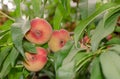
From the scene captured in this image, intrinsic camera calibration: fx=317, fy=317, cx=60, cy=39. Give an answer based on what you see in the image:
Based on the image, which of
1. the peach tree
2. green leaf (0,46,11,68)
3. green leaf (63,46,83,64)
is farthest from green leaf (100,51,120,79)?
green leaf (0,46,11,68)

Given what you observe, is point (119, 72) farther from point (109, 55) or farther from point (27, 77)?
point (27, 77)

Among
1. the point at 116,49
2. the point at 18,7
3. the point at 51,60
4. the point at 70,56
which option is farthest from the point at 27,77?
the point at 116,49

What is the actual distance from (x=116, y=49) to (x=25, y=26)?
0.98ft

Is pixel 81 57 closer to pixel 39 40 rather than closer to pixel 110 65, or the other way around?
pixel 110 65

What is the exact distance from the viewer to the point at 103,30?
0.86m

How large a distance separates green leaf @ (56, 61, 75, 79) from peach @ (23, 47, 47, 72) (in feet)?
0.69

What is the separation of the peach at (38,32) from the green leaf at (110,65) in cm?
32

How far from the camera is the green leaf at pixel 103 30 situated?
839mm

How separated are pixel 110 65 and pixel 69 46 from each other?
24 centimetres

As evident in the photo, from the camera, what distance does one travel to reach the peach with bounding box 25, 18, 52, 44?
1.05 metres

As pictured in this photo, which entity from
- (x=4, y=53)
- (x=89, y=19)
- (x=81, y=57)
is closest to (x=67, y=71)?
(x=81, y=57)

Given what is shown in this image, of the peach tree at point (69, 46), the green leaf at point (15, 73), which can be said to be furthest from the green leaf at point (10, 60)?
the green leaf at point (15, 73)

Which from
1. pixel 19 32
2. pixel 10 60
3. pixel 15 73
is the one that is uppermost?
pixel 19 32

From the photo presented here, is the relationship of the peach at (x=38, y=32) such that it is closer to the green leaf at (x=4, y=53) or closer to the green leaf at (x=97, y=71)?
the green leaf at (x=4, y=53)
